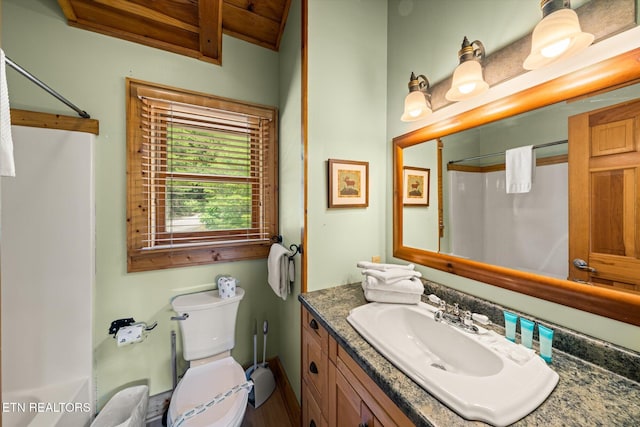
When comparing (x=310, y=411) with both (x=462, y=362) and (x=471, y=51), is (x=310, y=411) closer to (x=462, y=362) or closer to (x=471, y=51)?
(x=462, y=362)

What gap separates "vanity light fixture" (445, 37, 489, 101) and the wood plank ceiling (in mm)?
1271

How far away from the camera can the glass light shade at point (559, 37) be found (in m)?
0.70

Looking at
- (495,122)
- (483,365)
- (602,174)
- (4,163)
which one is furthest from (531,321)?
(4,163)

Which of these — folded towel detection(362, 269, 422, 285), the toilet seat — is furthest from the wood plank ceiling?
the toilet seat

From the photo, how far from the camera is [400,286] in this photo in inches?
43.9

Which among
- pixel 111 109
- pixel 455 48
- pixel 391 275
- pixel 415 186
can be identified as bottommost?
pixel 391 275

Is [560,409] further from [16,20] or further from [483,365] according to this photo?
[16,20]

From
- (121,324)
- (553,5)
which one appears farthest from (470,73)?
(121,324)

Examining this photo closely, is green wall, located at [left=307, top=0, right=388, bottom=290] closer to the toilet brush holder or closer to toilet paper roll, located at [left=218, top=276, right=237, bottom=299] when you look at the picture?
toilet paper roll, located at [left=218, top=276, right=237, bottom=299]

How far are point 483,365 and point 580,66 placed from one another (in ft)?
3.45

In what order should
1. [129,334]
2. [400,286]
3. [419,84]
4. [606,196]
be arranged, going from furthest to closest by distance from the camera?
[129,334], [419,84], [400,286], [606,196]

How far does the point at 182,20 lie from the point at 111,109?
0.71 m

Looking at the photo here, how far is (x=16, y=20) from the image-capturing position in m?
1.26

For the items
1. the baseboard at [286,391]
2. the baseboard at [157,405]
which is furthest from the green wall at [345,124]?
the baseboard at [157,405]
